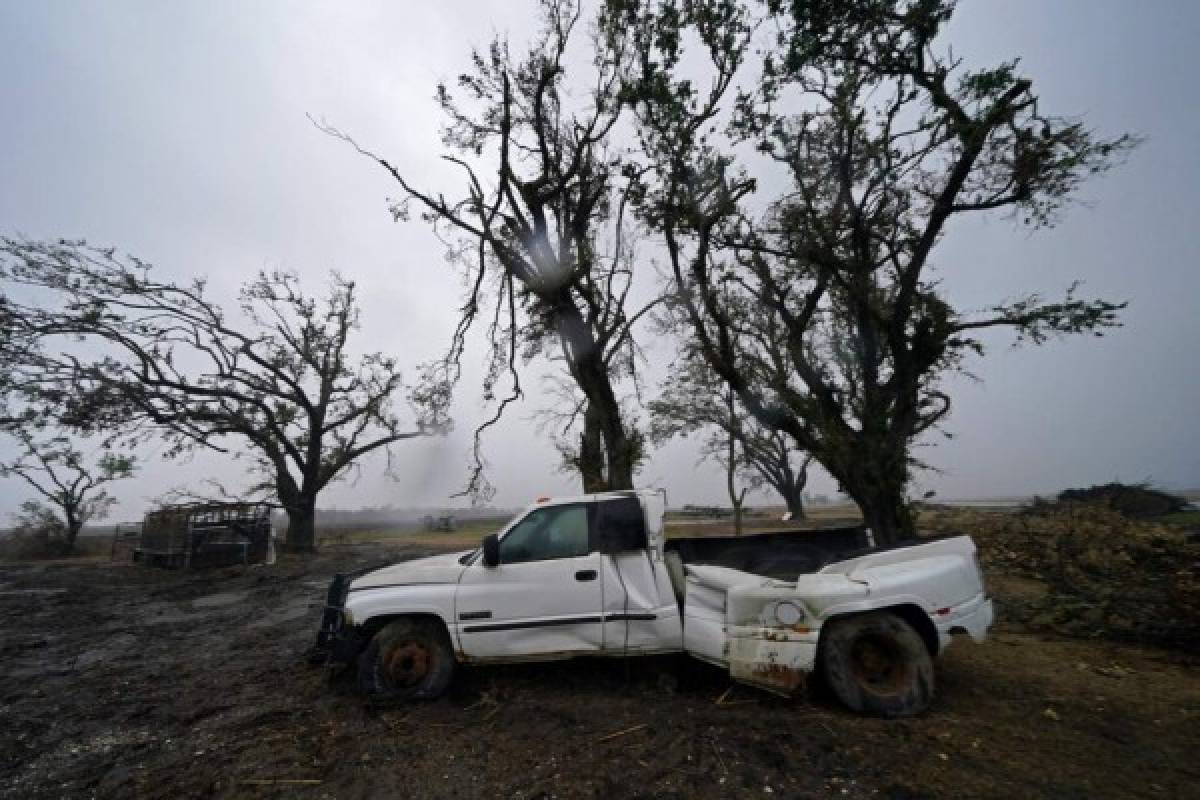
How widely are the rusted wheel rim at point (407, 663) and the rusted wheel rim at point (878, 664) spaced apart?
4.00m

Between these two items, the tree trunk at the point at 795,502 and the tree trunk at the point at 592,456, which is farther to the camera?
the tree trunk at the point at 795,502

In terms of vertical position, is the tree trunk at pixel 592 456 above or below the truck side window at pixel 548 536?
above

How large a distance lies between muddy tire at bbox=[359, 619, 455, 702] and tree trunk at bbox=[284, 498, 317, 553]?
802 inches

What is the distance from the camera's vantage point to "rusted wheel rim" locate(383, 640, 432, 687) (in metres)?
4.85

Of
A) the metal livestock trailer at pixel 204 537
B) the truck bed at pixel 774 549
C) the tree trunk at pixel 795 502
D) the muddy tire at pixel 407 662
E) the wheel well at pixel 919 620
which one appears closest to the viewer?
the wheel well at pixel 919 620

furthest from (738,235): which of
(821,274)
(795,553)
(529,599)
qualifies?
(529,599)

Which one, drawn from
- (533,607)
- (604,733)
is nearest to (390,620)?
(533,607)

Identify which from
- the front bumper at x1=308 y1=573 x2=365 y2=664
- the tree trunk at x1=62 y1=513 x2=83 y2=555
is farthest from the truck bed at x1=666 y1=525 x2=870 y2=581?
the tree trunk at x1=62 y1=513 x2=83 y2=555

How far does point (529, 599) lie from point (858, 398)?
10.6 meters

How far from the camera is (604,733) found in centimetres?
401

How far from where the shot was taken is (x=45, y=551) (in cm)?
2722

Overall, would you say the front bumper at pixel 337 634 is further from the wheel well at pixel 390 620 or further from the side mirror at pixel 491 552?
the side mirror at pixel 491 552

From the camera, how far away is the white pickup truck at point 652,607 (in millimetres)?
4289

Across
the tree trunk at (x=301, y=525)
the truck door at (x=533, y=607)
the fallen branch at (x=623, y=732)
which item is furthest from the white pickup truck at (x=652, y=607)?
the tree trunk at (x=301, y=525)
